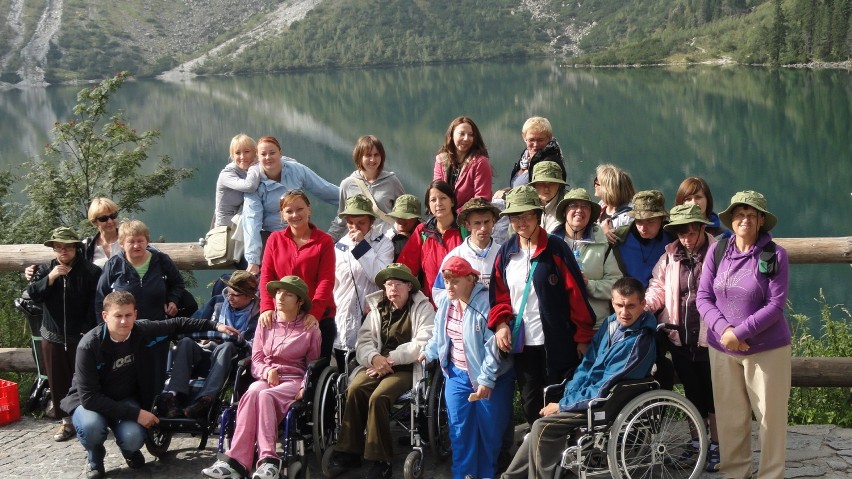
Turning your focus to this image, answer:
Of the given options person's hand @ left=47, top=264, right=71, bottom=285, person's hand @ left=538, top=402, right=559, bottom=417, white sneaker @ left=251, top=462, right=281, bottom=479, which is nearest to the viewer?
person's hand @ left=538, top=402, right=559, bottom=417

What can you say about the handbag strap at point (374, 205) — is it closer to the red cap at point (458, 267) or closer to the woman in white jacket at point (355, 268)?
the woman in white jacket at point (355, 268)

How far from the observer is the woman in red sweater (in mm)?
5621

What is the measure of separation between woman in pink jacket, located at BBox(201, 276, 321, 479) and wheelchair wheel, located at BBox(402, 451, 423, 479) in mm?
693

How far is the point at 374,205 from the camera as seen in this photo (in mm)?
6379

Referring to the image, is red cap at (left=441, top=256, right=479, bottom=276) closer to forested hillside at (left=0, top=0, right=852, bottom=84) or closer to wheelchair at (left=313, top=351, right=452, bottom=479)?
wheelchair at (left=313, top=351, right=452, bottom=479)

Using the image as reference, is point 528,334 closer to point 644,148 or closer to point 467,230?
point 467,230

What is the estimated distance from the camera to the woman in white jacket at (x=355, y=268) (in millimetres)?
5773

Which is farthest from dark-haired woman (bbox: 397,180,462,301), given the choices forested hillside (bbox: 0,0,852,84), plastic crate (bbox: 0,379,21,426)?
forested hillside (bbox: 0,0,852,84)

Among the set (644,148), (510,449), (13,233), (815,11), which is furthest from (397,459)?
(815,11)

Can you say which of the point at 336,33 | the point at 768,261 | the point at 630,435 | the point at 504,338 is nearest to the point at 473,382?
the point at 504,338

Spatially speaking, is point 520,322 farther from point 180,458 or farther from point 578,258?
point 180,458

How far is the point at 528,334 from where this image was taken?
16.8ft

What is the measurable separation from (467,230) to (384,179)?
99cm

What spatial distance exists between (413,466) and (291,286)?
1234mm
